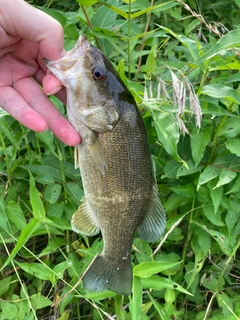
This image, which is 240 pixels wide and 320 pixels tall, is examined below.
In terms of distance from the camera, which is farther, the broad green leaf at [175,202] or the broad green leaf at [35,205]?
the broad green leaf at [175,202]

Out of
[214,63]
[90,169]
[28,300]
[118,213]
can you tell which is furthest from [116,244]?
[214,63]

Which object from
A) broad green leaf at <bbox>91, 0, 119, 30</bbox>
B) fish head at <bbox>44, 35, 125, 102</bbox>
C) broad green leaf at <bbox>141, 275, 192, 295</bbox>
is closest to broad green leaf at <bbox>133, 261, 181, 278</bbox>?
broad green leaf at <bbox>141, 275, 192, 295</bbox>

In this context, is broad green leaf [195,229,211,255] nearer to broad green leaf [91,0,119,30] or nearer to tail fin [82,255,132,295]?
tail fin [82,255,132,295]

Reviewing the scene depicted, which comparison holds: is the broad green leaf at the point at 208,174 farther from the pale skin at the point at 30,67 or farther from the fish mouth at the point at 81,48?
the fish mouth at the point at 81,48

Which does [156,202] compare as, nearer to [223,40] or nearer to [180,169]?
[180,169]

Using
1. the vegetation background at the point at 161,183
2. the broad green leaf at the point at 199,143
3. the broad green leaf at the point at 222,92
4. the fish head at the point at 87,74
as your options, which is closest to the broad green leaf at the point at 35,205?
the vegetation background at the point at 161,183

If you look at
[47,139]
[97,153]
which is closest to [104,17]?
[47,139]
